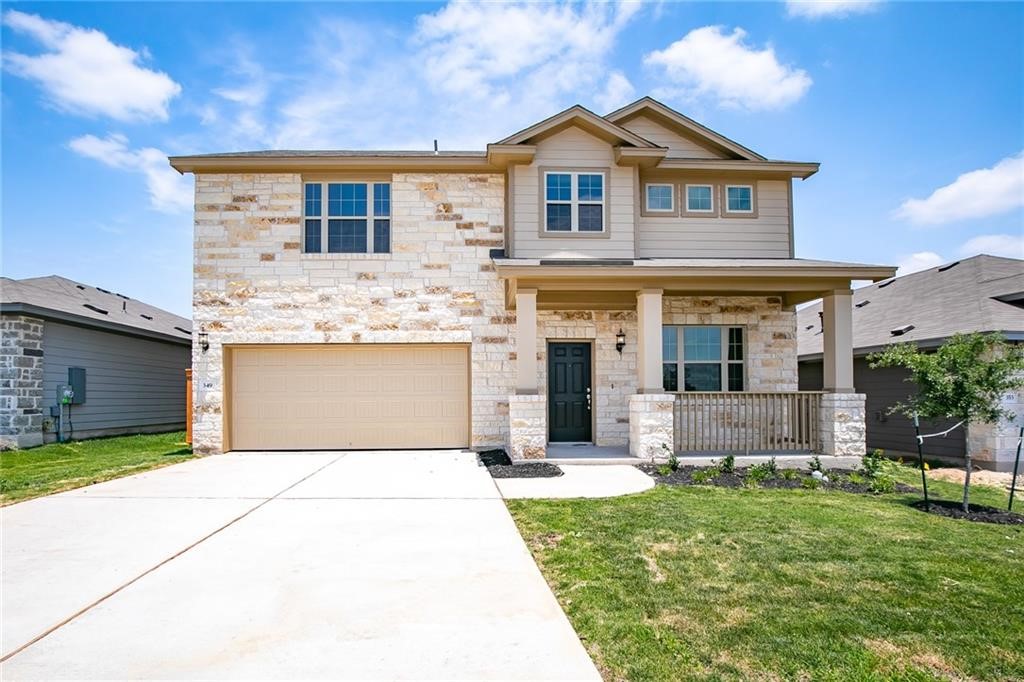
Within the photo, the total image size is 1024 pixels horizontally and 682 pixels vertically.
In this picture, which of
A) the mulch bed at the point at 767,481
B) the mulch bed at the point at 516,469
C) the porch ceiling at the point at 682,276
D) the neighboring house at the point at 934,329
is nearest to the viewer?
the mulch bed at the point at 767,481

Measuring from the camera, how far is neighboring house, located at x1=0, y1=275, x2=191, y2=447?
12.1 m

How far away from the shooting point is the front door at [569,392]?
11891mm

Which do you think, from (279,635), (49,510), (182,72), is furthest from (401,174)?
(279,635)

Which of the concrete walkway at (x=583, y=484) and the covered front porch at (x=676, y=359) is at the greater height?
the covered front porch at (x=676, y=359)

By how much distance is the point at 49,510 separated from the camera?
249 inches

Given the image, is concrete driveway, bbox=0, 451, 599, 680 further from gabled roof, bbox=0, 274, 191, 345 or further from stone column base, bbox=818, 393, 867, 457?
gabled roof, bbox=0, 274, 191, 345

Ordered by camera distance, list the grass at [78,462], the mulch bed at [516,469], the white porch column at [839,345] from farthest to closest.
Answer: the white porch column at [839,345]
the mulch bed at [516,469]
the grass at [78,462]

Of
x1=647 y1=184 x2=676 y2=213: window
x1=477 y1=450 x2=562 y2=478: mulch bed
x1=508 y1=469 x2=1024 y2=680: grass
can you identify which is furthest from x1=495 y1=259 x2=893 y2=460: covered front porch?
x1=508 y1=469 x2=1024 y2=680: grass

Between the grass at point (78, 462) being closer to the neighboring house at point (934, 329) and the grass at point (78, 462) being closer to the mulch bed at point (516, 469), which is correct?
A: the mulch bed at point (516, 469)

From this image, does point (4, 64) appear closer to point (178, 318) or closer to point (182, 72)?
point (182, 72)

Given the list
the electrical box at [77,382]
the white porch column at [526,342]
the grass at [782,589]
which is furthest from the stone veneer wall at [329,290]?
the grass at [782,589]

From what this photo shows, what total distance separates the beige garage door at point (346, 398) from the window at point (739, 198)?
20.8ft

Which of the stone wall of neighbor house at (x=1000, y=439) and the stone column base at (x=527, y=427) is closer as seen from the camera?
the stone column base at (x=527, y=427)

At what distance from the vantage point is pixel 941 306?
1264 centimetres
